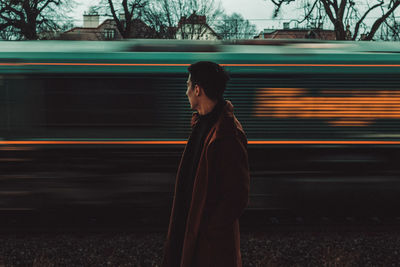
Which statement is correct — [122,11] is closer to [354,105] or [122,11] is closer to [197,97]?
[354,105]

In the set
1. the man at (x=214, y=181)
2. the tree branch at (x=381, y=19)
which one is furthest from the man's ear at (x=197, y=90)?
the tree branch at (x=381, y=19)

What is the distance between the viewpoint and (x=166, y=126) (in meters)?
5.36

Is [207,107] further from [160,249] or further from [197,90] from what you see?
[160,249]

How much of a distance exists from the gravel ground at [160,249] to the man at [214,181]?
218 cm

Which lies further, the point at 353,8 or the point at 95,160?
the point at 353,8

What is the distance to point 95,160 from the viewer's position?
17.3 ft

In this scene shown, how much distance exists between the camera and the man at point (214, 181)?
1.85 meters

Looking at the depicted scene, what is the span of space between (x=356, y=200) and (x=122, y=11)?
64.4 ft

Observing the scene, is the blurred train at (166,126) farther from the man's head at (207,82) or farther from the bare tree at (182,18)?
the bare tree at (182,18)

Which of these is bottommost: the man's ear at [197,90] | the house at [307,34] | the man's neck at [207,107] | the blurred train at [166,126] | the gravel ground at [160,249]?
the gravel ground at [160,249]

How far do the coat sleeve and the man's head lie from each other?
0.28 m

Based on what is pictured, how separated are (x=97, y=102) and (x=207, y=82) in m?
3.61

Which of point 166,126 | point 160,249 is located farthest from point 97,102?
point 160,249

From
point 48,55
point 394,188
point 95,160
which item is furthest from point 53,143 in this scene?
point 394,188
